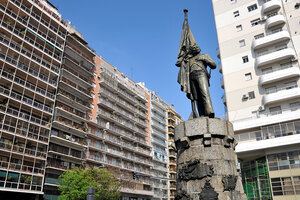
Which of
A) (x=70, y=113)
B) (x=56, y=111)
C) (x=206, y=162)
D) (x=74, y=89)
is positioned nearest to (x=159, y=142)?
(x=74, y=89)

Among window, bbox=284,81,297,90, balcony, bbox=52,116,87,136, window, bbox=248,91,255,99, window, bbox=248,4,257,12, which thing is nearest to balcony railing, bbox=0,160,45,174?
balcony, bbox=52,116,87,136

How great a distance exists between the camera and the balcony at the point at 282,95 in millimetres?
30903

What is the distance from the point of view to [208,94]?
1009cm

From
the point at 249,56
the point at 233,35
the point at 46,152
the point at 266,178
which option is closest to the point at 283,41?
the point at 249,56

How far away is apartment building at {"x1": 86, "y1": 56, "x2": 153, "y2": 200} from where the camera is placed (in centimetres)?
5378

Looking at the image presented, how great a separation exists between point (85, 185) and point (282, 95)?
85.3ft

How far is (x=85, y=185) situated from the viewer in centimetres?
3578

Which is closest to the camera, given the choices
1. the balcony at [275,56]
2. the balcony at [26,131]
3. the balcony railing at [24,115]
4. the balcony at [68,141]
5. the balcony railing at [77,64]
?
the balcony at [275,56]

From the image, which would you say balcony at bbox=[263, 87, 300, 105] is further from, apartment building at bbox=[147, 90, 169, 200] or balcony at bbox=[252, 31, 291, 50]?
apartment building at bbox=[147, 90, 169, 200]

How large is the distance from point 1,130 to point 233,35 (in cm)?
3253

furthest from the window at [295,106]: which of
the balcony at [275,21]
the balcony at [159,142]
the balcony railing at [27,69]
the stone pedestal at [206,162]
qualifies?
the balcony at [159,142]

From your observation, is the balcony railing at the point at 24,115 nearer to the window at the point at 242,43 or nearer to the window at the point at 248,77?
the window at the point at 248,77

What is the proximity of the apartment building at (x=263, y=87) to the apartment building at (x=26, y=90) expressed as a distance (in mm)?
25926

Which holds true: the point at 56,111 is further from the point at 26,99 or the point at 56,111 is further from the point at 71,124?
the point at 26,99
